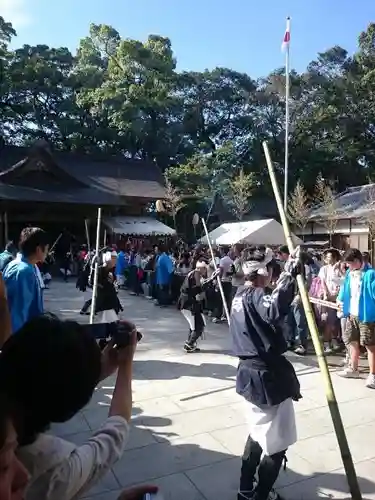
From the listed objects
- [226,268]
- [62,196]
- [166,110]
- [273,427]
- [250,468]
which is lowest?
[250,468]

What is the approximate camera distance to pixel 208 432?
13.8 feet

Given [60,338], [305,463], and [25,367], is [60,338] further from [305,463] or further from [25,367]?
[305,463]

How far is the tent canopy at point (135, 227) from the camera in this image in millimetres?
22266

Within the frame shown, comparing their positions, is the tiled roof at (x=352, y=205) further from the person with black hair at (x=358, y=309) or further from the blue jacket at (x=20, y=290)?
the blue jacket at (x=20, y=290)

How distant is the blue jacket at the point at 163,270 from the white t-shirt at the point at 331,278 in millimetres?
5350

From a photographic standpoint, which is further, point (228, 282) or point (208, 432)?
point (228, 282)

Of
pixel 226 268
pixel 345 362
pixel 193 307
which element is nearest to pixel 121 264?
pixel 226 268

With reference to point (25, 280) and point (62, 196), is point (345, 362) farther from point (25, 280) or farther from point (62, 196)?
point (62, 196)

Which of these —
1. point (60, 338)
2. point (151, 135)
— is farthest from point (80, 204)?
point (60, 338)

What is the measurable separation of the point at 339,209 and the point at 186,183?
9164 millimetres

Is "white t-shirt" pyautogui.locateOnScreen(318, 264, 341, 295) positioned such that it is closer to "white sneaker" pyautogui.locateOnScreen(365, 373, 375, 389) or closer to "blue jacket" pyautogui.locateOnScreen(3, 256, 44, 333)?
"white sneaker" pyautogui.locateOnScreen(365, 373, 375, 389)

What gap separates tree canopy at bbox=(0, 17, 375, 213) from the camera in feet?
100

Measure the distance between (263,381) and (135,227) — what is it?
20388mm

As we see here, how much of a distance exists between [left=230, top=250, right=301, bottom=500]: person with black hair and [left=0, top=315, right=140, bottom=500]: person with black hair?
160cm
